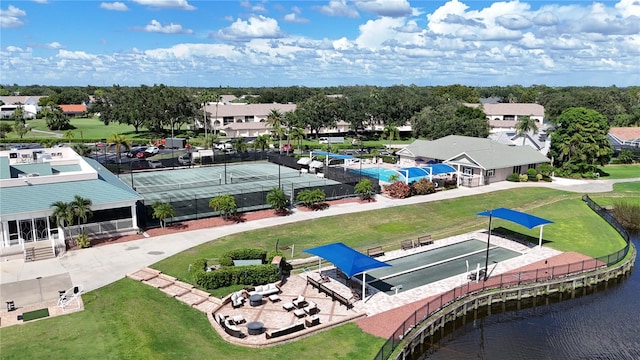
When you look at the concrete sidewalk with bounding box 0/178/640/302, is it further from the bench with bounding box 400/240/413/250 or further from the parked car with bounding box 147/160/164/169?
the parked car with bounding box 147/160/164/169

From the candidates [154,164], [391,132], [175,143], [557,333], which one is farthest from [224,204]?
[175,143]

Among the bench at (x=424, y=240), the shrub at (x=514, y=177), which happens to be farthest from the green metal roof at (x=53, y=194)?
the shrub at (x=514, y=177)

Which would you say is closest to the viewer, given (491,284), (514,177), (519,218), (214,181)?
(491,284)

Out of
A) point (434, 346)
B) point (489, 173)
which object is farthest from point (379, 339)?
point (489, 173)

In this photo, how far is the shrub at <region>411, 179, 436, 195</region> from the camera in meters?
52.0

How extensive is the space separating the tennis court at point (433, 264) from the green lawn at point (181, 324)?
113 inches

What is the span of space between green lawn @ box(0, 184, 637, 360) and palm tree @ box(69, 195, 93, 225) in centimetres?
744

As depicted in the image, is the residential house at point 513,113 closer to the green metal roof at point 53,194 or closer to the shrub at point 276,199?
the shrub at point 276,199

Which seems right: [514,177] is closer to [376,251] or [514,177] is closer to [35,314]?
[376,251]

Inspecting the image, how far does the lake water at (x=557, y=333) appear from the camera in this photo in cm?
2366

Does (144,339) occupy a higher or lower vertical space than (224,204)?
lower

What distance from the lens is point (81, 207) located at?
110ft

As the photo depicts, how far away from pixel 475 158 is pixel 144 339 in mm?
46535

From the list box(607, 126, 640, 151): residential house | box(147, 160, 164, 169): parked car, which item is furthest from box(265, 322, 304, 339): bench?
box(607, 126, 640, 151): residential house
